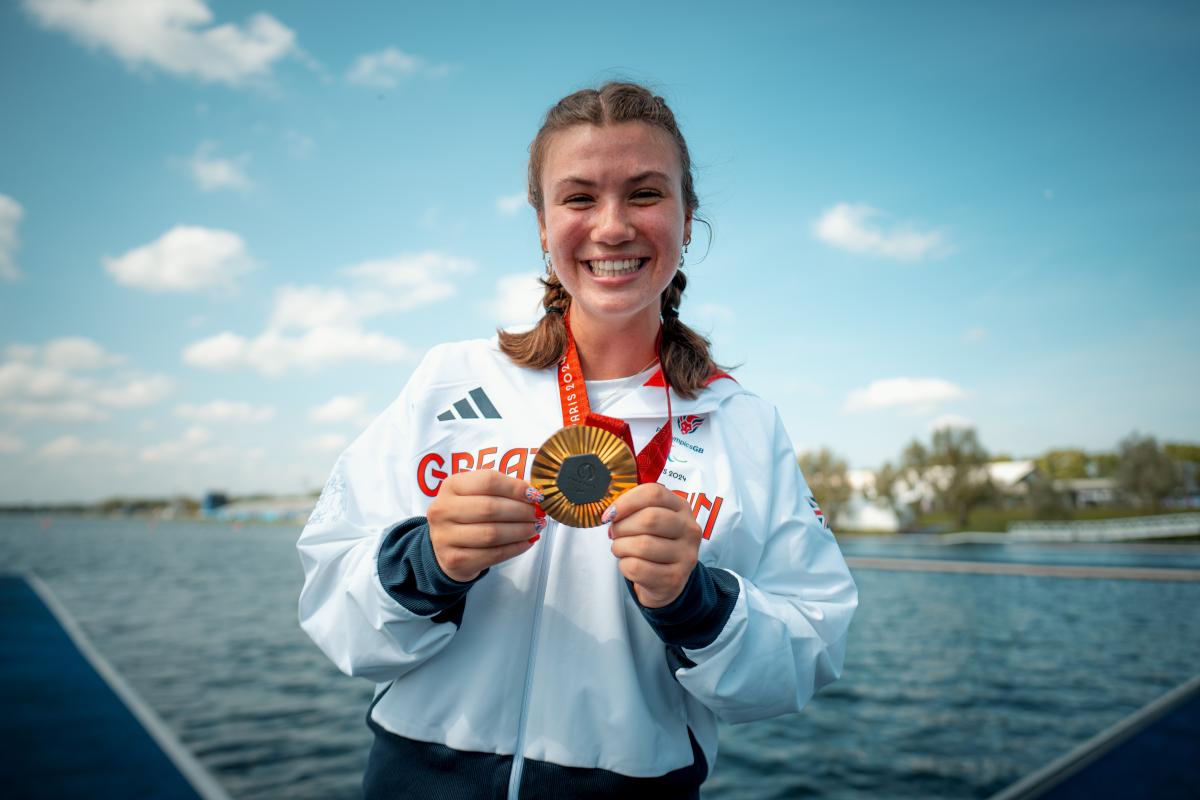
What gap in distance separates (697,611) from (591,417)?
0.53m

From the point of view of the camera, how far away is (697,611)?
1.59m

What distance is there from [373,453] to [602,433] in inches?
31.9

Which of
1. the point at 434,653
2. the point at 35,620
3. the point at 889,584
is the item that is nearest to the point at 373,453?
the point at 434,653

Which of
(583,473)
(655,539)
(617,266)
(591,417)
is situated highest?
(617,266)

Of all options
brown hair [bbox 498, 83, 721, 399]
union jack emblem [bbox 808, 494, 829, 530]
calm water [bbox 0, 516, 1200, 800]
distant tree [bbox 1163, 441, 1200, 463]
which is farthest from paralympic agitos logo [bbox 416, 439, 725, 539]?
distant tree [bbox 1163, 441, 1200, 463]

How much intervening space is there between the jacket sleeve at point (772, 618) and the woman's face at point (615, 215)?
2.26 ft

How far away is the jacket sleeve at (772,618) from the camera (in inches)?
64.6

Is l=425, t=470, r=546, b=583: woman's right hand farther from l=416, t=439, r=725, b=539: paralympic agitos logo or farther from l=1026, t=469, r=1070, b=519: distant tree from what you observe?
l=1026, t=469, r=1070, b=519: distant tree

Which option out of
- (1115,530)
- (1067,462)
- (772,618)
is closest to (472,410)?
(772,618)

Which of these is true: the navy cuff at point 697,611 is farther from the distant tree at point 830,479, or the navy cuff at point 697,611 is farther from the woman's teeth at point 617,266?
the distant tree at point 830,479

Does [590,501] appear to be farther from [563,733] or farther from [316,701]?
[316,701]

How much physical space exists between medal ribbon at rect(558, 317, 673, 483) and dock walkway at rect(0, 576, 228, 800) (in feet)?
18.5

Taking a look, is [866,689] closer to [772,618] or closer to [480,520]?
[772,618]

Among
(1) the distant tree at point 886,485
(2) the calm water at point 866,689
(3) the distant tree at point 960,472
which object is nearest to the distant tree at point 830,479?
(1) the distant tree at point 886,485
